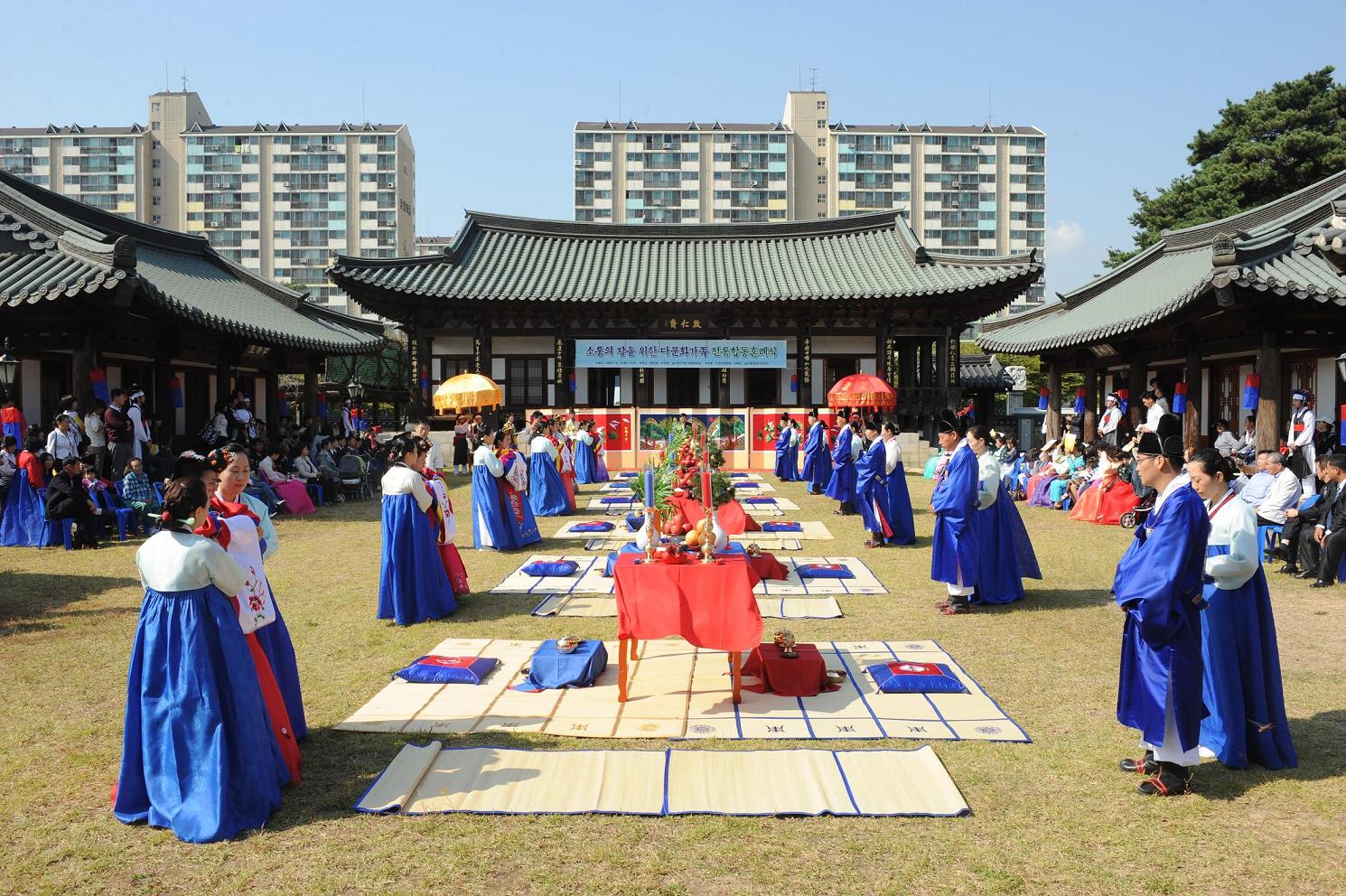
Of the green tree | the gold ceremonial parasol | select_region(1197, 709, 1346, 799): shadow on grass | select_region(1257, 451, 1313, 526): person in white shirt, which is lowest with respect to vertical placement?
select_region(1197, 709, 1346, 799): shadow on grass

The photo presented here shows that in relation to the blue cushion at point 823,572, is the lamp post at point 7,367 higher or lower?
higher

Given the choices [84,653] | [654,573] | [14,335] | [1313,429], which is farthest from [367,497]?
[1313,429]

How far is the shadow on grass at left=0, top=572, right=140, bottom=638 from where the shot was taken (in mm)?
8064

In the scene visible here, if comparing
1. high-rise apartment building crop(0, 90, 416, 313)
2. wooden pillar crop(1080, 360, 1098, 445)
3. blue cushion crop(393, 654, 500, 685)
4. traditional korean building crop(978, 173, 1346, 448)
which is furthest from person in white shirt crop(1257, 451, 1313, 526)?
high-rise apartment building crop(0, 90, 416, 313)

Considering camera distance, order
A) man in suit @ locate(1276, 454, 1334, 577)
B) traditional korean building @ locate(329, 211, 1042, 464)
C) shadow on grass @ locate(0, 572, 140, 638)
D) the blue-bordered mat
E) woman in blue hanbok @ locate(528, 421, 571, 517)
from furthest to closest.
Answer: traditional korean building @ locate(329, 211, 1042, 464) < woman in blue hanbok @ locate(528, 421, 571, 517) < man in suit @ locate(1276, 454, 1334, 577) < shadow on grass @ locate(0, 572, 140, 638) < the blue-bordered mat

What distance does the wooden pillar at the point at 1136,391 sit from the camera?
19.5 metres

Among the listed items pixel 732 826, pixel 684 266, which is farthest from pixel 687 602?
pixel 684 266

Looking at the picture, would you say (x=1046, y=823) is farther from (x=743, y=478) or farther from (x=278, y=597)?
(x=743, y=478)

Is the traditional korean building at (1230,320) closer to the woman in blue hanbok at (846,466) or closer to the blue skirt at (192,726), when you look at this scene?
the woman in blue hanbok at (846,466)

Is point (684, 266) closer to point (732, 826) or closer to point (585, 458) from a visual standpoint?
point (585, 458)

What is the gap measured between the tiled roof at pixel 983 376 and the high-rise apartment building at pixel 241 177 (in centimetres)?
5372

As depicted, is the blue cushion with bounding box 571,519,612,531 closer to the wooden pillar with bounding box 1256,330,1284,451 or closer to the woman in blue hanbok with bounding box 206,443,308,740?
the woman in blue hanbok with bounding box 206,443,308,740

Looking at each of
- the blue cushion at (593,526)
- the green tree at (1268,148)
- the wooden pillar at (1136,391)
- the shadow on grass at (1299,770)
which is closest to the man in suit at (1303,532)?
the shadow on grass at (1299,770)

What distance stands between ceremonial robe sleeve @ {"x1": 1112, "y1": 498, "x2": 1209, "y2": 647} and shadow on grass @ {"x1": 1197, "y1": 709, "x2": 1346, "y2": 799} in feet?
2.83
